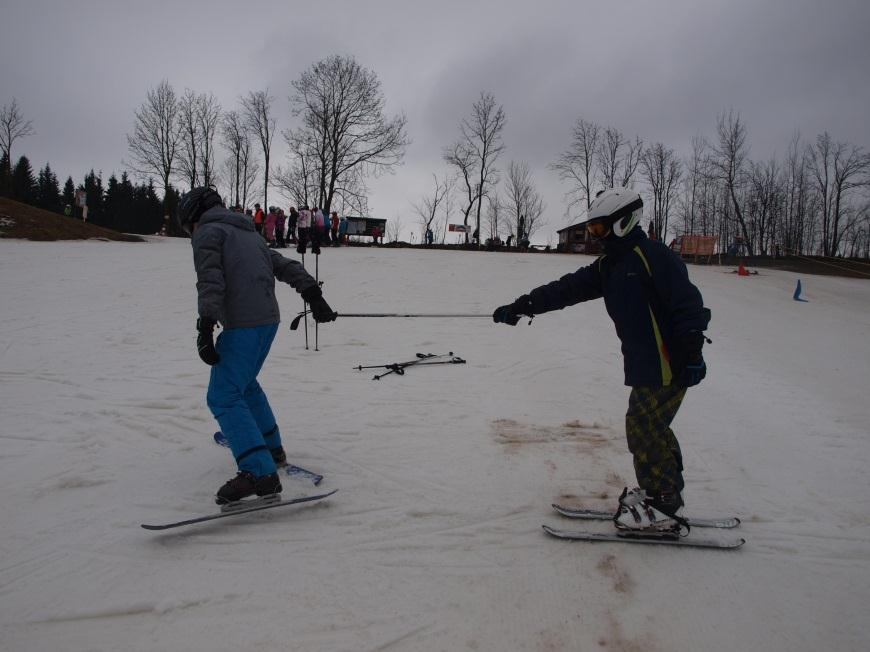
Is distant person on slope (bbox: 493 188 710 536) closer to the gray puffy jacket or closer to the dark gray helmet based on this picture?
the gray puffy jacket

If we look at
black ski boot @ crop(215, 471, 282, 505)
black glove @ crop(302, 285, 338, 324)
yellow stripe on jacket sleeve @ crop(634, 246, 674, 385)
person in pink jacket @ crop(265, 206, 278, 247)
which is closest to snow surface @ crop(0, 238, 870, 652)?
black ski boot @ crop(215, 471, 282, 505)

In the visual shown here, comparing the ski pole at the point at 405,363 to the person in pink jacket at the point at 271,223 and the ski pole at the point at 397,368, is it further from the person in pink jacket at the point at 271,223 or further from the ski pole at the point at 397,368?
the person in pink jacket at the point at 271,223

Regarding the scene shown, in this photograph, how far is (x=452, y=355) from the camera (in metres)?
7.90

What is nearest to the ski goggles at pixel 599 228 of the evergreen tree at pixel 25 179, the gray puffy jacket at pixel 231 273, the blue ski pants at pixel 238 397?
the gray puffy jacket at pixel 231 273

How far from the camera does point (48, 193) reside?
6366cm

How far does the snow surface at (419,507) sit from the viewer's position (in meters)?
2.53

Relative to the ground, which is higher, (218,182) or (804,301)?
(218,182)

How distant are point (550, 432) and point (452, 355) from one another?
118 inches

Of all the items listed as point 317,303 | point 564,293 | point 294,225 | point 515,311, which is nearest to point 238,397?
point 317,303

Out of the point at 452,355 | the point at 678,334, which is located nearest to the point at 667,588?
the point at 678,334

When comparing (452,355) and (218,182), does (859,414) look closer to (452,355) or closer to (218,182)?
(452,355)

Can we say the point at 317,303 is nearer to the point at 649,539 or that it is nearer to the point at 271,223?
the point at 649,539

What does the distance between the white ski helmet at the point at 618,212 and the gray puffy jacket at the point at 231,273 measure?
7.35 ft

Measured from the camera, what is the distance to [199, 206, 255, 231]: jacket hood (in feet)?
11.6
